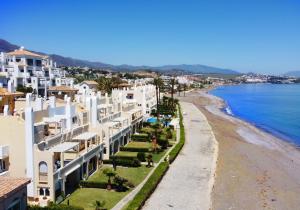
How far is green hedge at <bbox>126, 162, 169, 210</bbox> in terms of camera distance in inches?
975

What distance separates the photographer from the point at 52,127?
31.8 m

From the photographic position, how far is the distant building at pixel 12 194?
16.8 meters

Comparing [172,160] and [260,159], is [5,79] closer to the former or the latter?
[172,160]

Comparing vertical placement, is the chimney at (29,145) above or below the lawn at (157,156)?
above

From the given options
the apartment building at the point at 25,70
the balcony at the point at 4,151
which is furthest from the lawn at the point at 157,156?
the apartment building at the point at 25,70

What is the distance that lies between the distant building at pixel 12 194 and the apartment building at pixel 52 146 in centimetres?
521

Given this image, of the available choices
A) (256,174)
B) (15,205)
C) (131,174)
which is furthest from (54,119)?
(256,174)

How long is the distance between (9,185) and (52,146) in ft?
33.4

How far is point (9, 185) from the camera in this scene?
58.2ft

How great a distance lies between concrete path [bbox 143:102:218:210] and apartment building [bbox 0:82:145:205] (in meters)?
6.27

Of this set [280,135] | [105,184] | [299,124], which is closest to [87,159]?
[105,184]

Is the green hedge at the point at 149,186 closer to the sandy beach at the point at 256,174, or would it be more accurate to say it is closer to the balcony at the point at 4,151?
the sandy beach at the point at 256,174

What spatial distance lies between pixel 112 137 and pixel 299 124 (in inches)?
2222

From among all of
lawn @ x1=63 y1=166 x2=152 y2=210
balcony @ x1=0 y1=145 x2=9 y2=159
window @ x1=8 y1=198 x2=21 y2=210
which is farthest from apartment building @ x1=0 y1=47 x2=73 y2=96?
window @ x1=8 y1=198 x2=21 y2=210
